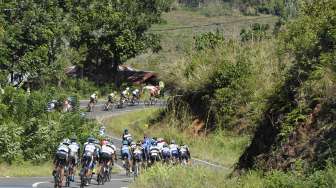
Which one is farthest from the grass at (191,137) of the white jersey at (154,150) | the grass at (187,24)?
the grass at (187,24)

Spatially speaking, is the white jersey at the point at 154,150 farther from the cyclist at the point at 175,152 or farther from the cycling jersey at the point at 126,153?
the cycling jersey at the point at 126,153

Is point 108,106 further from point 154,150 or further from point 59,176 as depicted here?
point 59,176

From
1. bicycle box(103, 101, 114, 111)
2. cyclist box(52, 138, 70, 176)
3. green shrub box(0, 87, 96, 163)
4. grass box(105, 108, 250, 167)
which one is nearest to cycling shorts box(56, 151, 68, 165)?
cyclist box(52, 138, 70, 176)

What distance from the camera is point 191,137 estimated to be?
42531 millimetres

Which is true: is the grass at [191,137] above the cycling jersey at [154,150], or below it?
below

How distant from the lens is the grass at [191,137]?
1463 inches

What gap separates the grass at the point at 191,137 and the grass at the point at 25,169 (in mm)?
8170

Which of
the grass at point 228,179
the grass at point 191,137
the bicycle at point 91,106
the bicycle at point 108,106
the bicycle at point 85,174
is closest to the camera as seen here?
the grass at point 228,179

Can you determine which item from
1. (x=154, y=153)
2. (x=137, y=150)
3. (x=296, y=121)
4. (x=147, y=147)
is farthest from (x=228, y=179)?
(x=147, y=147)

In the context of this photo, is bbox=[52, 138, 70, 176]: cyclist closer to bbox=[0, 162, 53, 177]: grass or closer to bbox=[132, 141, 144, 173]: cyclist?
bbox=[0, 162, 53, 177]: grass

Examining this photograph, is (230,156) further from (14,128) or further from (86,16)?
(86,16)

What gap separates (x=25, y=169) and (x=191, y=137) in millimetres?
14025

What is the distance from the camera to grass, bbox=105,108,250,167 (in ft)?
122

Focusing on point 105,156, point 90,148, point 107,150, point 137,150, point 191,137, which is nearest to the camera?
point 90,148
